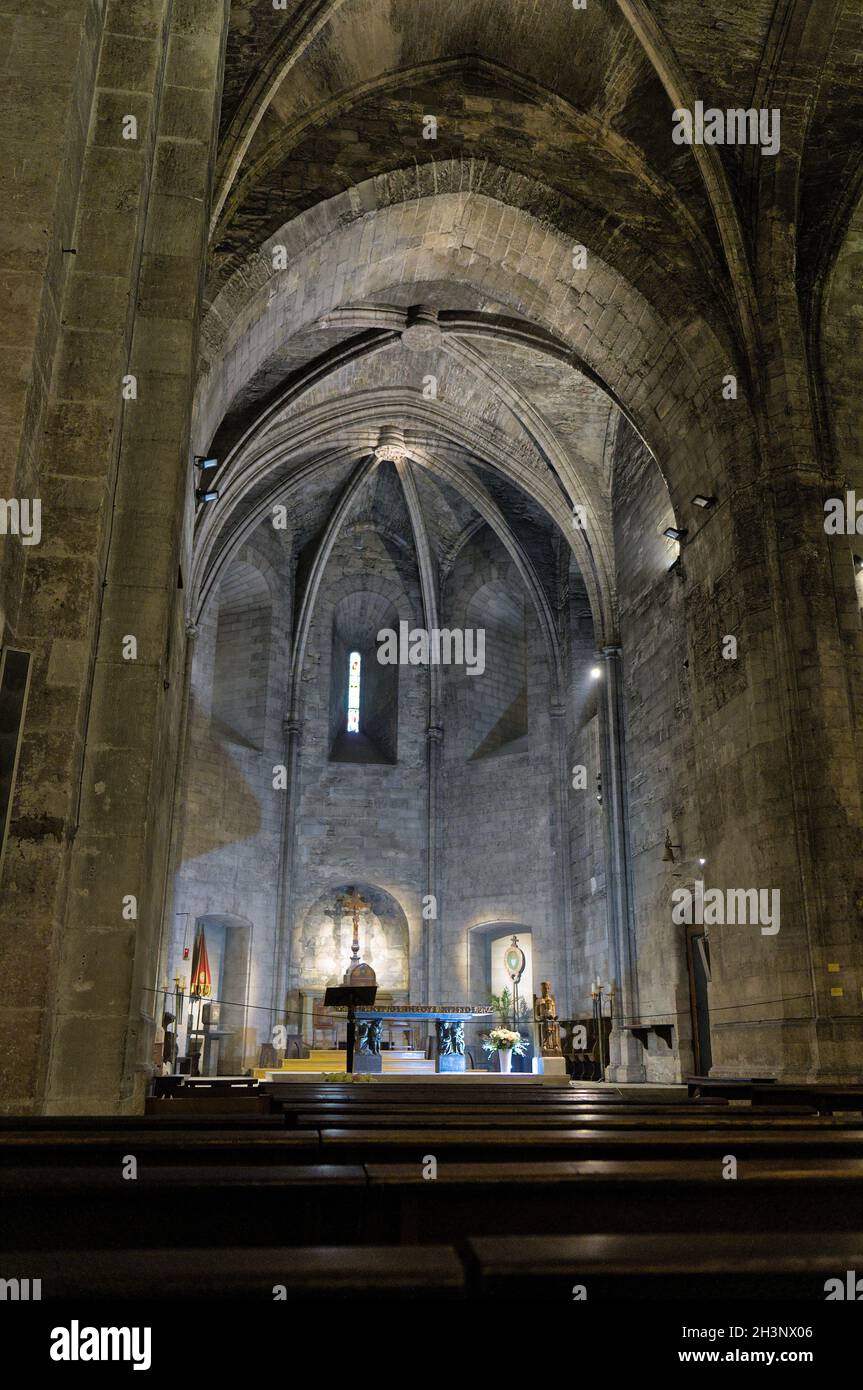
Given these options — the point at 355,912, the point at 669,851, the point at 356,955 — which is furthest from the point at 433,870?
the point at 669,851

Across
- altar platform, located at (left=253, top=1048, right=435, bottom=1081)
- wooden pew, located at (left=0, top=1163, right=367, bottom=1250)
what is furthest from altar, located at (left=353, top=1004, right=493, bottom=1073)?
wooden pew, located at (left=0, top=1163, right=367, bottom=1250)

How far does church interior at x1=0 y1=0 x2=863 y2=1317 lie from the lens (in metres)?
2.16

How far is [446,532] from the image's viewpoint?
2323cm

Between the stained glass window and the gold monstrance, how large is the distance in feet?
13.3

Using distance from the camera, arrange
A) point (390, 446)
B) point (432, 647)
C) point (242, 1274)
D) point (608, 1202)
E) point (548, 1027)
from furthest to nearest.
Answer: point (432, 647)
point (390, 446)
point (548, 1027)
point (608, 1202)
point (242, 1274)

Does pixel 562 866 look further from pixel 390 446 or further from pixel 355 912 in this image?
pixel 390 446

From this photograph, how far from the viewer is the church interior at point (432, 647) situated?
7.07 ft

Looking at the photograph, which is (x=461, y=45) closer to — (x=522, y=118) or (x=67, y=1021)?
(x=522, y=118)

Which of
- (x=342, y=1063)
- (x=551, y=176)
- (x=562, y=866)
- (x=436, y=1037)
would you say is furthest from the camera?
(x=562, y=866)

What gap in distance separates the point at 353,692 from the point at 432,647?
90.2 inches

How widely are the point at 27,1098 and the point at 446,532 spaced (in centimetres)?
1989

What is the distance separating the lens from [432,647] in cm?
2300

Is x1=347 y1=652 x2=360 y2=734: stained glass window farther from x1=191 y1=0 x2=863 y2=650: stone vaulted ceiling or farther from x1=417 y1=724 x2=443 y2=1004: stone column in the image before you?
x1=191 y1=0 x2=863 y2=650: stone vaulted ceiling
